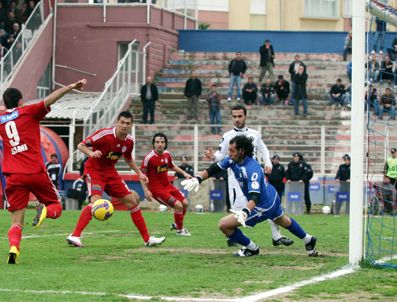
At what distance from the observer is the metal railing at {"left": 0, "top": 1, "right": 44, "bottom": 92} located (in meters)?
40.7

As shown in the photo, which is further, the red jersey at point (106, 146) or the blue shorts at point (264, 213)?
the red jersey at point (106, 146)

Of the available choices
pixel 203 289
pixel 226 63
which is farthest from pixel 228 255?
pixel 226 63

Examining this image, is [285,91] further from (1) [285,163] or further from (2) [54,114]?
(2) [54,114]

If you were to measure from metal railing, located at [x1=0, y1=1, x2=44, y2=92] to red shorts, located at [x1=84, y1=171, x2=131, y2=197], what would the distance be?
23643 millimetres

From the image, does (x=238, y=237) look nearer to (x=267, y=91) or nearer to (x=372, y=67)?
(x=372, y=67)

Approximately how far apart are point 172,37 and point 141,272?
36.3 metres

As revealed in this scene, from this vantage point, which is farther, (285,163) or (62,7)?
(62,7)

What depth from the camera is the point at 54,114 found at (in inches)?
1614

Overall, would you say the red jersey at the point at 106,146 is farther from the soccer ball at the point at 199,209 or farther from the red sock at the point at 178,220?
the soccer ball at the point at 199,209

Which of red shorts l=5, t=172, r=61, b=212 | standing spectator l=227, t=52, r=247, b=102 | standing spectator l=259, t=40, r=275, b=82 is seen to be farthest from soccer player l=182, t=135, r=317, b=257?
standing spectator l=259, t=40, r=275, b=82

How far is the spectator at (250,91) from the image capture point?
4266cm

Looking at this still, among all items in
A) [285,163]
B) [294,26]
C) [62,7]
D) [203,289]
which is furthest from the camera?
[294,26]

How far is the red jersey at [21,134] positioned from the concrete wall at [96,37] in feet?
108

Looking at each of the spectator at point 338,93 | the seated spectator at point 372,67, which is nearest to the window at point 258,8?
the spectator at point 338,93
